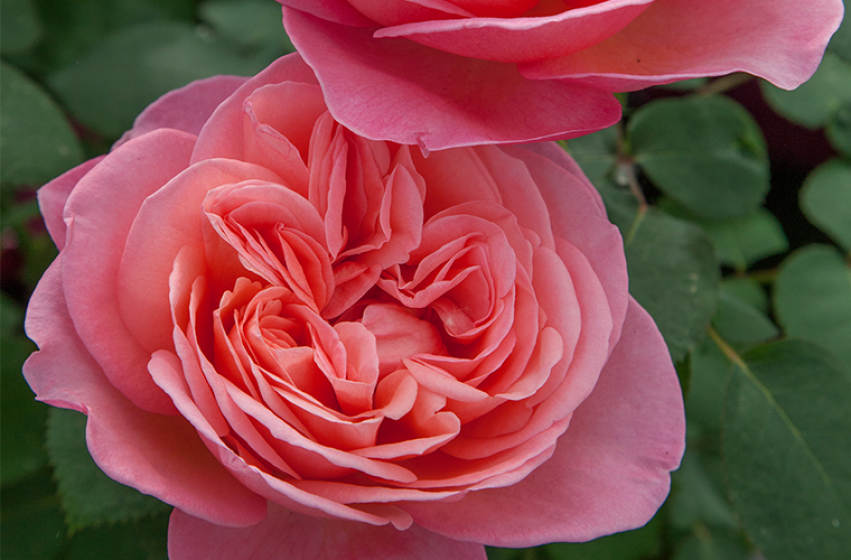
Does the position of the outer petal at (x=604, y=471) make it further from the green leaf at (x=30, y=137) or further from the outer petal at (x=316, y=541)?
the green leaf at (x=30, y=137)

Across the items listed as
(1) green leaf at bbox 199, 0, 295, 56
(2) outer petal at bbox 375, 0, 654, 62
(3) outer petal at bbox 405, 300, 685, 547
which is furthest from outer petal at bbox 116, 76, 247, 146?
(1) green leaf at bbox 199, 0, 295, 56

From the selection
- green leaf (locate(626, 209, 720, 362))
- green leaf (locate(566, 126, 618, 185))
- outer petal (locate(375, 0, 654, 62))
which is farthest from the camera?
green leaf (locate(566, 126, 618, 185))

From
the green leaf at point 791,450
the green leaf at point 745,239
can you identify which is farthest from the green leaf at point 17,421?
the green leaf at point 745,239

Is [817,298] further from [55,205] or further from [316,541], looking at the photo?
[55,205]

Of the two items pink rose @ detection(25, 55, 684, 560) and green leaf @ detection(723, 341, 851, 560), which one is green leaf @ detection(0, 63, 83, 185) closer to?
pink rose @ detection(25, 55, 684, 560)

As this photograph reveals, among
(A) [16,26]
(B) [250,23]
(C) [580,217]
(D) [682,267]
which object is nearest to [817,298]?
(D) [682,267]

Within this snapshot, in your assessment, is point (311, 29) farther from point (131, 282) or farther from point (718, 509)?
point (718, 509)
